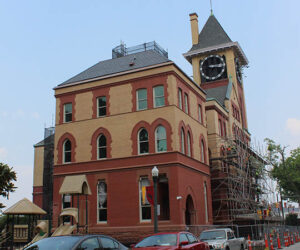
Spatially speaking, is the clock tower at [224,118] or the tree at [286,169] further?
the tree at [286,169]

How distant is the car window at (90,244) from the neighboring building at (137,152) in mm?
14519

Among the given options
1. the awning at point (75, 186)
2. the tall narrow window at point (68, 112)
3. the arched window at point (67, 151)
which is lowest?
the awning at point (75, 186)

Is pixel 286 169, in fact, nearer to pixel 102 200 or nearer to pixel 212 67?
pixel 212 67

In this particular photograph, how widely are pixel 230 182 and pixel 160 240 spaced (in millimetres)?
22698

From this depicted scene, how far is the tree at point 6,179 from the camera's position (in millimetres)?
11516

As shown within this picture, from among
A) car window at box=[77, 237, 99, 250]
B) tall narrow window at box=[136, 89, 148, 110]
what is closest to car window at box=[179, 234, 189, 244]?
car window at box=[77, 237, 99, 250]

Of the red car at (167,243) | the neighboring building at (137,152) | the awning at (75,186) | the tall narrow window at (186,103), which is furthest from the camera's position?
the tall narrow window at (186,103)

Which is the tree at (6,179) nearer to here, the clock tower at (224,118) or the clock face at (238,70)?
the clock tower at (224,118)

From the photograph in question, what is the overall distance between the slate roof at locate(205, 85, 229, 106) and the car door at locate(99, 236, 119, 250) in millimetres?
34521

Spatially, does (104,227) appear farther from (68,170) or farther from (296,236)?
(296,236)

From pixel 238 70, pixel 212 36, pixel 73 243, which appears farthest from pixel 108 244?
pixel 212 36

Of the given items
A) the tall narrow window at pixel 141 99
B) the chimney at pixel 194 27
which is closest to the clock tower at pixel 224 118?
the chimney at pixel 194 27

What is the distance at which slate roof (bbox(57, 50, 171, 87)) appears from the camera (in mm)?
32309

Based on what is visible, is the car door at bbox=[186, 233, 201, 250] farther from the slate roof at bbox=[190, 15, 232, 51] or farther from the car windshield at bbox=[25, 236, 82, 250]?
the slate roof at bbox=[190, 15, 232, 51]
